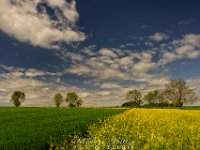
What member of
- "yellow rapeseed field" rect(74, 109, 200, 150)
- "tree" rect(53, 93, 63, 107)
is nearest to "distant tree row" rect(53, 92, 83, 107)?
"tree" rect(53, 93, 63, 107)

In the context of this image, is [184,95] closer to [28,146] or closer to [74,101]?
[74,101]

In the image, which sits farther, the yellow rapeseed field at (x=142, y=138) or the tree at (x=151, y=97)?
the tree at (x=151, y=97)

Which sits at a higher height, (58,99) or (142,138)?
(58,99)

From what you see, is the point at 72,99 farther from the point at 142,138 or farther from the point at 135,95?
the point at 142,138

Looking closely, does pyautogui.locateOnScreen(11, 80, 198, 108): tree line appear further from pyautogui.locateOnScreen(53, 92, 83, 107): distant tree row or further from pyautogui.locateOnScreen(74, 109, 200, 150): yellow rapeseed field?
pyautogui.locateOnScreen(74, 109, 200, 150): yellow rapeseed field

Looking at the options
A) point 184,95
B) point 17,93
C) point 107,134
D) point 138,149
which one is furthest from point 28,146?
point 17,93

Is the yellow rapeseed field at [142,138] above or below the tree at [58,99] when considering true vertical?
below

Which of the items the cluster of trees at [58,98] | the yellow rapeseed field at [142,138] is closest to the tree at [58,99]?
the cluster of trees at [58,98]

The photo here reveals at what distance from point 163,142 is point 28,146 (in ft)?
17.6

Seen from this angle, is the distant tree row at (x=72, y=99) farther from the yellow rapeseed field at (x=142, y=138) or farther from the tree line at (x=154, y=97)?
the yellow rapeseed field at (x=142, y=138)

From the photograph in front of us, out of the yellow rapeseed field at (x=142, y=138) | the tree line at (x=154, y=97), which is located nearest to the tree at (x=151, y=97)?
the tree line at (x=154, y=97)

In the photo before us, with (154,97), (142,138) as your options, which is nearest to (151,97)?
(154,97)

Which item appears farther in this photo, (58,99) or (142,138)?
(58,99)

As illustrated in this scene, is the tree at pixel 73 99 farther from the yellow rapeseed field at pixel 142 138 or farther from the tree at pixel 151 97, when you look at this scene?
the yellow rapeseed field at pixel 142 138
